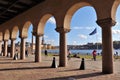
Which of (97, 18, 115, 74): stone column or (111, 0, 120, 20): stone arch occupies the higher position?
(111, 0, 120, 20): stone arch

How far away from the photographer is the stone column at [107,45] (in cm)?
1313

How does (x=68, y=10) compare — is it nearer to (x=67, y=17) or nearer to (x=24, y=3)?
(x=67, y=17)

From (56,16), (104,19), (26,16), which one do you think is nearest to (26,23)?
(26,16)

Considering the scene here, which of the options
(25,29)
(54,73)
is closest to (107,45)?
(54,73)

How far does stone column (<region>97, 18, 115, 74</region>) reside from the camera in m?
13.1

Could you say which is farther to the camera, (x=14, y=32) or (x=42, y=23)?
(x=14, y=32)

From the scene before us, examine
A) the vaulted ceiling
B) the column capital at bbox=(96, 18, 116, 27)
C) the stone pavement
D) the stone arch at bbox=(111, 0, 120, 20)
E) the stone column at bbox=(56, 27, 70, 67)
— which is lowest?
the stone pavement

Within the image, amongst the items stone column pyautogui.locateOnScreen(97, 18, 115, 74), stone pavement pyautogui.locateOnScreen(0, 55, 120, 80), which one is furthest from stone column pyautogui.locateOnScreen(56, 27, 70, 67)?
stone column pyautogui.locateOnScreen(97, 18, 115, 74)

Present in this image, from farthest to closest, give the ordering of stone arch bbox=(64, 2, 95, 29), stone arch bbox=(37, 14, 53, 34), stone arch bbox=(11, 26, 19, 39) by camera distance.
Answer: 1. stone arch bbox=(11, 26, 19, 39)
2. stone arch bbox=(37, 14, 53, 34)
3. stone arch bbox=(64, 2, 95, 29)

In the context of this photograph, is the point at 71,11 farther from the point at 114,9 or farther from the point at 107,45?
the point at 107,45

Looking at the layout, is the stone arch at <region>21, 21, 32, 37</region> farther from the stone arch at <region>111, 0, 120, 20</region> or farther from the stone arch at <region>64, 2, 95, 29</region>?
the stone arch at <region>111, 0, 120, 20</region>

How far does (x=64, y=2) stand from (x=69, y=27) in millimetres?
2220

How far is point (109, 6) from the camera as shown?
13117mm

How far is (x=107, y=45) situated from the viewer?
13.4 metres
